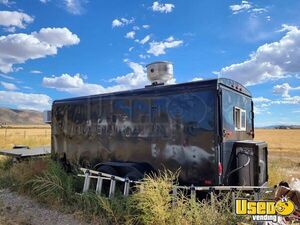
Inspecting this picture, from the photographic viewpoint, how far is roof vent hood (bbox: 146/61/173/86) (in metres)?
8.58

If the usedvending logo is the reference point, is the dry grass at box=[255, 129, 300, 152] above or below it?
below

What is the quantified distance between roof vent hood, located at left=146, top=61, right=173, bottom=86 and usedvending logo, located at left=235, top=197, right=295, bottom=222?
4448 millimetres

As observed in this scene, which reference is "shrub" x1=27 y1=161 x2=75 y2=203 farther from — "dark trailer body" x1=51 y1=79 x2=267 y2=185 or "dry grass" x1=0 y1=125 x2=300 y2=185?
"dry grass" x1=0 y1=125 x2=300 y2=185

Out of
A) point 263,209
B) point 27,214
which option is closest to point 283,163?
point 263,209

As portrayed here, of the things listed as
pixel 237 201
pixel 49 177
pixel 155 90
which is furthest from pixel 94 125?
pixel 237 201

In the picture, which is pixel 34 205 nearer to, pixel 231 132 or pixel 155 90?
pixel 155 90

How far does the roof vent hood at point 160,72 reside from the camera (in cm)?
858

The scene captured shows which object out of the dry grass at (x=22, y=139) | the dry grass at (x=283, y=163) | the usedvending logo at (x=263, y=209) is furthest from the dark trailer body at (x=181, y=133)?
the dry grass at (x=22, y=139)

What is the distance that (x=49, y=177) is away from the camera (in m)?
8.34

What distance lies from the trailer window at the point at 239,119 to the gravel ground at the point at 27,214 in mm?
3977

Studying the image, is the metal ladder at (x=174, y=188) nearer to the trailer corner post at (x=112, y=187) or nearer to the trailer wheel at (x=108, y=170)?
the trailer corner post at (x=112, y=187)

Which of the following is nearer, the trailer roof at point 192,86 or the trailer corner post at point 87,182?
the trailer roof at point 192,86

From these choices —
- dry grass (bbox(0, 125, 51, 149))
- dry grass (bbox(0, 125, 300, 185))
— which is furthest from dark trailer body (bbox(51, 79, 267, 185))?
dry grass (bbox(0, 125, 51, 149))

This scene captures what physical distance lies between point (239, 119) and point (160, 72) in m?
2.47
